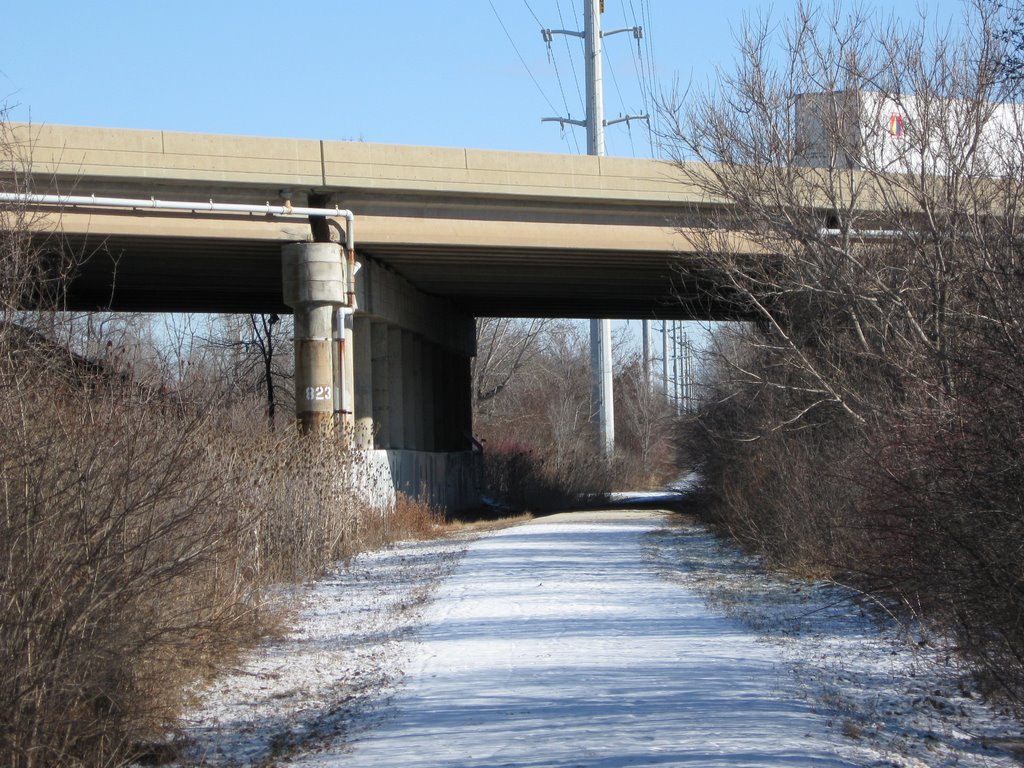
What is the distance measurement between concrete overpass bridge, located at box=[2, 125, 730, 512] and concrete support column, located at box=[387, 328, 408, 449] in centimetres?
4

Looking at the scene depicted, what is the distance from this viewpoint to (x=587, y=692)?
7.86 metres

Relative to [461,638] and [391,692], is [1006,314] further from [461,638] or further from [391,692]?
[461,638]

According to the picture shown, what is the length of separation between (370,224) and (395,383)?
A: 6.17 metres

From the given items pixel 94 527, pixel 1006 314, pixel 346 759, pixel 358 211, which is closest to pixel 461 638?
pixel 346 759

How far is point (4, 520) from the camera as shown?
19.5 ft

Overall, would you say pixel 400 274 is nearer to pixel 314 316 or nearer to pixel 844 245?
pixel 314 316

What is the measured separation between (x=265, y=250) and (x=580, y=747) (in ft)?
60.9

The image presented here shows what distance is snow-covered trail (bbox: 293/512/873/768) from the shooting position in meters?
6.39

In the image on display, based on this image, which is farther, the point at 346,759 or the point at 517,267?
the point at 517,267

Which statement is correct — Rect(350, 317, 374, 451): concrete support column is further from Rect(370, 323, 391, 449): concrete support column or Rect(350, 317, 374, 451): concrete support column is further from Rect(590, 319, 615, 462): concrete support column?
Rect(590, 319, 615, 462): concrete support column

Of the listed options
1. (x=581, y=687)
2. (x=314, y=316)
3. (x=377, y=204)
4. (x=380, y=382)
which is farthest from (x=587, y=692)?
(x=380, y=382)

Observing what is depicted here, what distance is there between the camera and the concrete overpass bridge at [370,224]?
21.0 m

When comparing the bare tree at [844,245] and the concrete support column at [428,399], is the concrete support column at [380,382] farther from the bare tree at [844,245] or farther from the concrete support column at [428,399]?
the bare tree at [844,245]

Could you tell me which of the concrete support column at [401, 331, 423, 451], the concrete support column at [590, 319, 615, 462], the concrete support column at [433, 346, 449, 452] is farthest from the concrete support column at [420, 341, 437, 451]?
the concrete support column at [590, 319, 615, 462]
